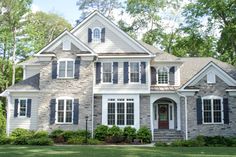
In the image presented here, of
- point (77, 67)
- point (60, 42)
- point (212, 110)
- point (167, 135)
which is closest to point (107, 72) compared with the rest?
point (77, 67)

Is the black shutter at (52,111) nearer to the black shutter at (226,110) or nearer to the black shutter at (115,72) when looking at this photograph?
the black shutter at (115,72)

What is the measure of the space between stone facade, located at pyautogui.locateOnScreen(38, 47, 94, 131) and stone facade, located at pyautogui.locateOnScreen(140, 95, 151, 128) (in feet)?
12.3

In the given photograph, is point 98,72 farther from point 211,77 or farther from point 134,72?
point 211,77

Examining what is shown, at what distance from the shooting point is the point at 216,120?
22.7 m

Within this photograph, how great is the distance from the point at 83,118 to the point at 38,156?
971 centimetres

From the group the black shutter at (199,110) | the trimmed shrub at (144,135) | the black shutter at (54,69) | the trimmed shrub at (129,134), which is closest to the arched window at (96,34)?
the black shutter at (54,69)

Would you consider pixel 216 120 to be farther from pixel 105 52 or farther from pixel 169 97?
pixel 105 52

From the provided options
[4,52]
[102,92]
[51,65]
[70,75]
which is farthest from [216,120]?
[4,52]

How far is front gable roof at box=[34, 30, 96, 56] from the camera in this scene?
79.2ft

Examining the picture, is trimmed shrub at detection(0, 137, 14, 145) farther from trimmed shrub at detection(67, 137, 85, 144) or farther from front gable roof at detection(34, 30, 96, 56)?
front gable roof at detection(34, 30, 96, 56)

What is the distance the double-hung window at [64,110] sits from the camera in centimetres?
2367

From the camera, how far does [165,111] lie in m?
26.2

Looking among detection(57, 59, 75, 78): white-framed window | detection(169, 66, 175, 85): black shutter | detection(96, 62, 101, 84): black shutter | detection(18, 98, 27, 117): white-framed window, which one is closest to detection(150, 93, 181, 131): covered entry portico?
detection(169, 66, 175, 85): black shutter

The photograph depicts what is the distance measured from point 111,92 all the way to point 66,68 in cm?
378
